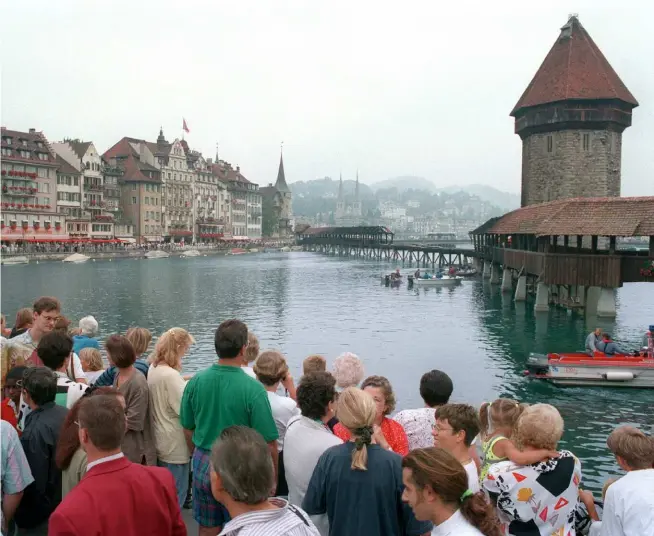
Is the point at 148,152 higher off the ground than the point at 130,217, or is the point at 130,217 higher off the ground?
the point at 148,152

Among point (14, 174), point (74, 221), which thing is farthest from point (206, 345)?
point (74, 221)

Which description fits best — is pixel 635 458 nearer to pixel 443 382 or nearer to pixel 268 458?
pixel 443 382

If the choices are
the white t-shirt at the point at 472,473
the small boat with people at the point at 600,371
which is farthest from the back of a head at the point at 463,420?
the small boat with people at the point at 600,371

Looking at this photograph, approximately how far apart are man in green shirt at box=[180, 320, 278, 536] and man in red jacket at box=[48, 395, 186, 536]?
46.7 inches

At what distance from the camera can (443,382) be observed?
→ 5.21 m

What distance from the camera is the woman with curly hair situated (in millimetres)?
4555

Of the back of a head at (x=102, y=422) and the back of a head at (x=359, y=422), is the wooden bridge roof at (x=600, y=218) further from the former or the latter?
the back of a head at (x=102, y=422)

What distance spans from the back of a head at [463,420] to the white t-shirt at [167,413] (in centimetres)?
250

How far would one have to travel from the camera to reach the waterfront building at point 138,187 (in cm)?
10775

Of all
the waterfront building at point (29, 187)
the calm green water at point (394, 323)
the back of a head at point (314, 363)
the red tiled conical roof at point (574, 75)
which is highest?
the red tiled conical roof at point (574, 75)

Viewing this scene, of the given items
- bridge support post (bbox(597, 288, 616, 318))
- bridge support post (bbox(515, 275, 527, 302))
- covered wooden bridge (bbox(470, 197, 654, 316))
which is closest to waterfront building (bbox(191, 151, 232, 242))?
bridge support post (bbox(515, 275, 527, 302))

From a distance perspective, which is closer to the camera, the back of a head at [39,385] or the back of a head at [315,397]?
the back of a head at [315,397]

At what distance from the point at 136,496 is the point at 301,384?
1463 millimetres

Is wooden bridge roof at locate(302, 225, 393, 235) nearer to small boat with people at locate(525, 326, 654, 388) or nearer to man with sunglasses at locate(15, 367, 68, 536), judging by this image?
small boat with people at locate(525, 326, 654, 388)
